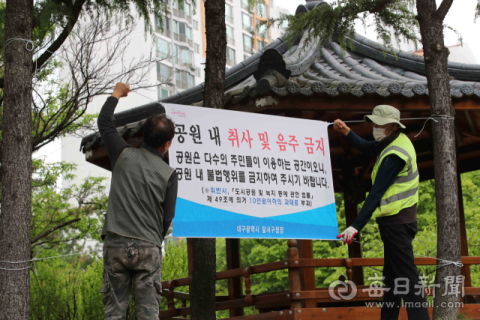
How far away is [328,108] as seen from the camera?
6004 millimetres

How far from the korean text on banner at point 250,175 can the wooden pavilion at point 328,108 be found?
41 centimetres

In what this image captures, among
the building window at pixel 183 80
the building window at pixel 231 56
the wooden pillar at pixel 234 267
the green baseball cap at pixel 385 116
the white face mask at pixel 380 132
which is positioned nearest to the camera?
the green baseball cap at pixel 385 116

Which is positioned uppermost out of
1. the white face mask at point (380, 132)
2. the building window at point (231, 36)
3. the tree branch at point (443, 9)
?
the building window at point (231, 36)

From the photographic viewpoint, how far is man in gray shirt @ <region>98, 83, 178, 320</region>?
3.15 m

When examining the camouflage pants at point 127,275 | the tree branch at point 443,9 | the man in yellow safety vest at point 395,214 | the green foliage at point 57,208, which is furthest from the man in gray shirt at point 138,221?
the green foliage at point 57,208

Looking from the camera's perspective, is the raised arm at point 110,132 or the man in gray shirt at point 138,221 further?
the raised arm at point 110,132

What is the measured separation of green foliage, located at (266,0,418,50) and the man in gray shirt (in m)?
3.49

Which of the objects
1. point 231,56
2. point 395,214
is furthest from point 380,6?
point 231,56

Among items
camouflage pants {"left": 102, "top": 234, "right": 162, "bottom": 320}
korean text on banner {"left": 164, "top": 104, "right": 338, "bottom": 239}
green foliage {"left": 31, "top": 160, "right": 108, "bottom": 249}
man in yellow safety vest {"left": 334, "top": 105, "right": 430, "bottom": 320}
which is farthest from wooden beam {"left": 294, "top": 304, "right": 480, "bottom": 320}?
green foliage {"left": 31, "top": 160, "right": 108, "bottom": 249}

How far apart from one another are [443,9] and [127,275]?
168 inches

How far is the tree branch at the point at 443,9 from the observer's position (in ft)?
18.0

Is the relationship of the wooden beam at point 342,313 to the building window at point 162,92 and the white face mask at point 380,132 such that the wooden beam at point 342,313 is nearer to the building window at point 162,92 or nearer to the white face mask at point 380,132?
the white face mask at point 380,132

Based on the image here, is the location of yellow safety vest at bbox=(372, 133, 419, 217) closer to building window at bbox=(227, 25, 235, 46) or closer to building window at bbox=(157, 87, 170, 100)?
building window at bbox=(157, 87, 170, 100)

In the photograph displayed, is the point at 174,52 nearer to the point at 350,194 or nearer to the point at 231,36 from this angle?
the point at 231,36
